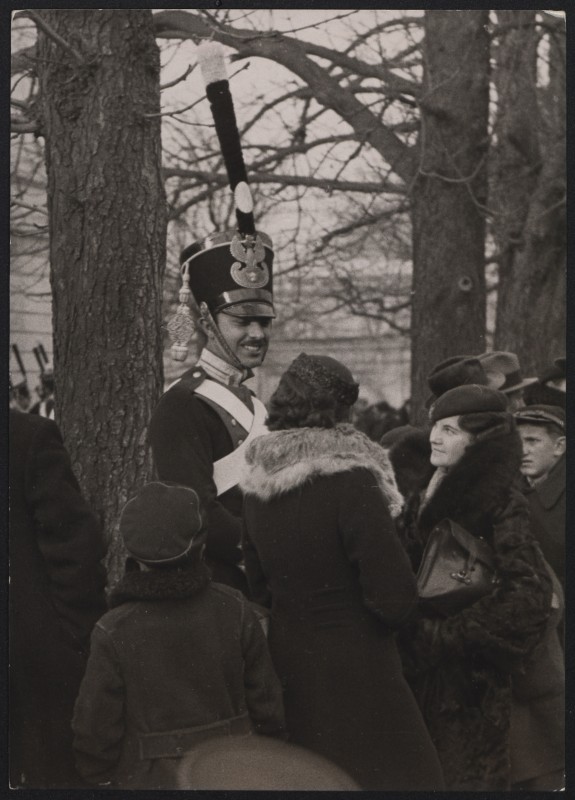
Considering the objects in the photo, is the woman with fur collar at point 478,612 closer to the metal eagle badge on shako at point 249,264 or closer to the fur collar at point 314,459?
the fur collar at point 314,459

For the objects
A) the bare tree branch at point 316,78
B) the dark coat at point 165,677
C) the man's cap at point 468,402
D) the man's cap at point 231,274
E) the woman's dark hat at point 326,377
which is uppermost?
the bare tree branch at point 316,78

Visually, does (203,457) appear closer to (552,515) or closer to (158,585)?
(158,585)

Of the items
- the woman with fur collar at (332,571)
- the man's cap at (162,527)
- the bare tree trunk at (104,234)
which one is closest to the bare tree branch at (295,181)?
the bare tree trunk at (104,234)

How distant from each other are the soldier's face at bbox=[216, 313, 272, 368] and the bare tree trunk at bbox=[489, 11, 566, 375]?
490 centimetres

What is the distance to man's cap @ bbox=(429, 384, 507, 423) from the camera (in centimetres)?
371

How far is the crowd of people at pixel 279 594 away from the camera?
3.26 meters

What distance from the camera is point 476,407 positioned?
146 inches

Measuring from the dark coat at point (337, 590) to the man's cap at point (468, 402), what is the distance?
1.40 ft

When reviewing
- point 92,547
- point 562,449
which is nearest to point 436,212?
point 562,449

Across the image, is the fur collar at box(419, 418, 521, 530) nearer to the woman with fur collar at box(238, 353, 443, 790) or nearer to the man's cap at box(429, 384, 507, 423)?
the man's cap at box(429, 384, 507, 423)

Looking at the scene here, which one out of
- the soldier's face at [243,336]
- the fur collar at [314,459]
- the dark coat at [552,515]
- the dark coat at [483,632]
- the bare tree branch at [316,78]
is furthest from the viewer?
the bare tree branch at [316,78]

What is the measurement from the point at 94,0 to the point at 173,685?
2.38 m

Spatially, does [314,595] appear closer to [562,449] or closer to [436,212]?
[562,449]

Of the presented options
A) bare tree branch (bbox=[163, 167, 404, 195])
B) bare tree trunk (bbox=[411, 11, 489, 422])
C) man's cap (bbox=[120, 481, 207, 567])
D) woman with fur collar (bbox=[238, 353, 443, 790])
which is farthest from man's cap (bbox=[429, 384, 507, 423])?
bare tree branch (bbox=[163, 167, 404, 195])
